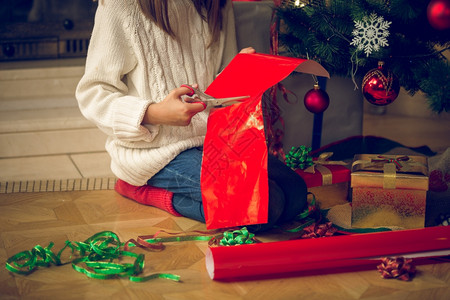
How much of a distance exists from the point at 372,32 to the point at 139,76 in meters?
0.53

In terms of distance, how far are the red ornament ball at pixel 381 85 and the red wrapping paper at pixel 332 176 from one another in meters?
0.23

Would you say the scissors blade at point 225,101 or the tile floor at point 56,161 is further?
the tile floor at point 56,161

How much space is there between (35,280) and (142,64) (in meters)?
0.53

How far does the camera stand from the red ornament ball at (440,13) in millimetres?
935

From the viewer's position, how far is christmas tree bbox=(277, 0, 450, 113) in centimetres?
104

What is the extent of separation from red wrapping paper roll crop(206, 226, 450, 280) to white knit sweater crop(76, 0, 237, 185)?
14.2 inches

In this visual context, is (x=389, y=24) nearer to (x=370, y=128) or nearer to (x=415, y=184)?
(x=415, y=184)

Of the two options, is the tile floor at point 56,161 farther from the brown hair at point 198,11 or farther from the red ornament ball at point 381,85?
the red ornament ball at point 381,85

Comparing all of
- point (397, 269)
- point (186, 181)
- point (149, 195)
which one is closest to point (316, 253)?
point (397, 269)

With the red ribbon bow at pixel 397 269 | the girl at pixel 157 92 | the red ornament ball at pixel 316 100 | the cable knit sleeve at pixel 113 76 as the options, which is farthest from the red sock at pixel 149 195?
the red ribbon bow at pixel 397 269

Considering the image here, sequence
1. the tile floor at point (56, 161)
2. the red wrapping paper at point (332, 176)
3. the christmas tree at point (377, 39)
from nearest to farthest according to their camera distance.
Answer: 1. the christmas tree at point (377, 39)
2. the red wrapping paper at point (332, 176)
3. the tile floor at point (56, 161)

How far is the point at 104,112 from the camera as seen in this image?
1213 millimetres

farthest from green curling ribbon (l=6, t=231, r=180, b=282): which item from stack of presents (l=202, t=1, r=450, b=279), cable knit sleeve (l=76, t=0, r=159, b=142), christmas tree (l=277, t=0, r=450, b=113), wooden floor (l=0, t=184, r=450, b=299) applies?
christmas tree (l=277, t=0, r=450, b=113)

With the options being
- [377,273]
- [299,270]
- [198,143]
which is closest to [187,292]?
[299,270]
